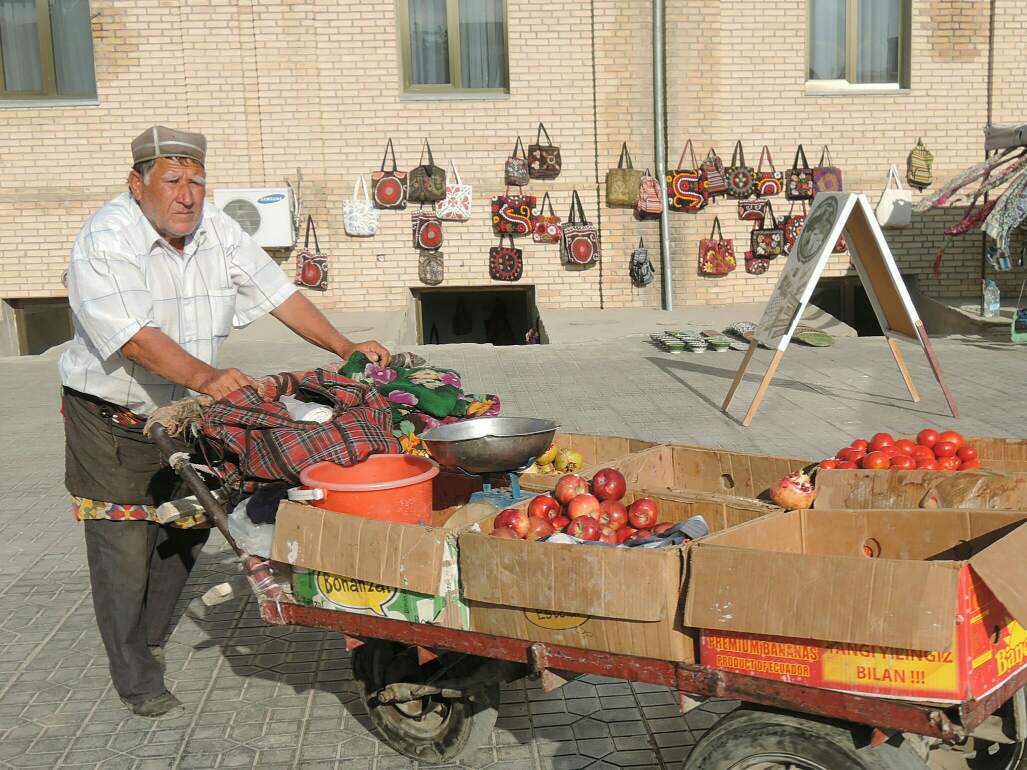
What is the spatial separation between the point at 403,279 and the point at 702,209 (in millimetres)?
4173

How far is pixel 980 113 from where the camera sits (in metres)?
15.4

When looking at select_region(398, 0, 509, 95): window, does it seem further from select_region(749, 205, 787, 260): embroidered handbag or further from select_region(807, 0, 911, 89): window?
A: select_region(807, 0, 911, 89): window

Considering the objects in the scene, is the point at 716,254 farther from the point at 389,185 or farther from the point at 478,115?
the point at 389,185

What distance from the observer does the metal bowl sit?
11.6 feet

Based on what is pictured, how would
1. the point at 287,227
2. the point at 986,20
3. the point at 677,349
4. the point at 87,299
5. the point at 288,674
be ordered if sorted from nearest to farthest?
1. the point at 87,299
2. the point at 288,674
3. the point at 677,349
4. the point at 287,227
5. the point at 986,20

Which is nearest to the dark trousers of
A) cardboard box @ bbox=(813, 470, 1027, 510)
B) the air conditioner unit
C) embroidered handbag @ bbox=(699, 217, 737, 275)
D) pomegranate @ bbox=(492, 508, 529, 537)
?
pomegranate @ bbox=(492, 508, 529, 537)

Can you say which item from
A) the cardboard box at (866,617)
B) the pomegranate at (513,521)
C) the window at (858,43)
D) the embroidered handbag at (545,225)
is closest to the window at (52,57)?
the embroidered handbag at (545,225)

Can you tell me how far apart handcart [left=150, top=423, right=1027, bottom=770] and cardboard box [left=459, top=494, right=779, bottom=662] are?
0.14 ft

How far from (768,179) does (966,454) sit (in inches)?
462

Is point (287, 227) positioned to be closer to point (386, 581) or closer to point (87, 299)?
point (87, 299)

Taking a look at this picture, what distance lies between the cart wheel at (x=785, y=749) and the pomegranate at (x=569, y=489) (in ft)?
3.38

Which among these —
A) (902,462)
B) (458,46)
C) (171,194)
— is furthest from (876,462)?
(458,46)

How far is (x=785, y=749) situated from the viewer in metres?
2.75

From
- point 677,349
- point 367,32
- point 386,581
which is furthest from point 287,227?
point 386,581
